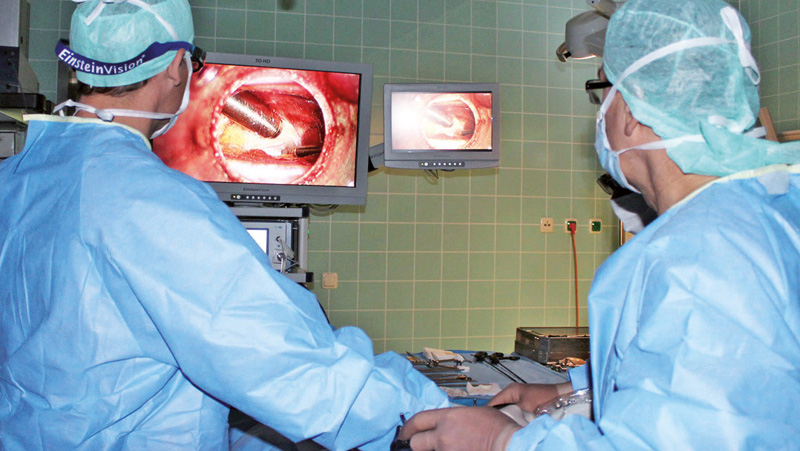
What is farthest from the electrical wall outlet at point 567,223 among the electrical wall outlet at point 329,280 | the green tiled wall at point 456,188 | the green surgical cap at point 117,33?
the green surgical cap at point 117,33

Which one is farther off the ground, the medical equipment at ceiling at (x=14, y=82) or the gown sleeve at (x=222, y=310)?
the medical equipment at ceiling at (x=14, y=82)

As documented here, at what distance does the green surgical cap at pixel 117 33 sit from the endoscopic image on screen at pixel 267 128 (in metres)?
1.31

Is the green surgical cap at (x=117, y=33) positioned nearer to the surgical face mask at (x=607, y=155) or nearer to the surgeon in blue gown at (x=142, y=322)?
the surgeon in blue gown at (x=142, y=322)

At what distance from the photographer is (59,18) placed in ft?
11.1

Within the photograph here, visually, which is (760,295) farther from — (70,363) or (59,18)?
(59,18)

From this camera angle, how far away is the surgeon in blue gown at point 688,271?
0.77 metres

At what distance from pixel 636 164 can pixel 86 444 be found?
113 cm

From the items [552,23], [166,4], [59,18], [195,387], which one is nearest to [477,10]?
[552,23]

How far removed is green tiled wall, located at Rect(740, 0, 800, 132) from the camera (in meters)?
3.48

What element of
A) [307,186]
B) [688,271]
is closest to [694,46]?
[688,271]

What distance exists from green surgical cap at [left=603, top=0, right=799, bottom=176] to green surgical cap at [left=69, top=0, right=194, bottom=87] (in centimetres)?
97

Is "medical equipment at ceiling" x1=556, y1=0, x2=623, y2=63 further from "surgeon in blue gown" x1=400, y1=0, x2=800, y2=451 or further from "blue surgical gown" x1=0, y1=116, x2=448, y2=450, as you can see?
"blue surgical gown" x1=0, y1=116, x2=448, y2=450

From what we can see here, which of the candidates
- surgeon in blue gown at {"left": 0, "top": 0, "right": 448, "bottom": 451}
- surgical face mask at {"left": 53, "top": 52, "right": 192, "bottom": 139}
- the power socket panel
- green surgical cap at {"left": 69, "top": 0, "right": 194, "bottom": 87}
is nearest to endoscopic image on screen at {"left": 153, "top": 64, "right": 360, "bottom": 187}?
surgical face mask at {"left": 53, "top": 52, "right": 192, "bottom": 139}

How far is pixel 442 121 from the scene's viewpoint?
2643 millimetres
